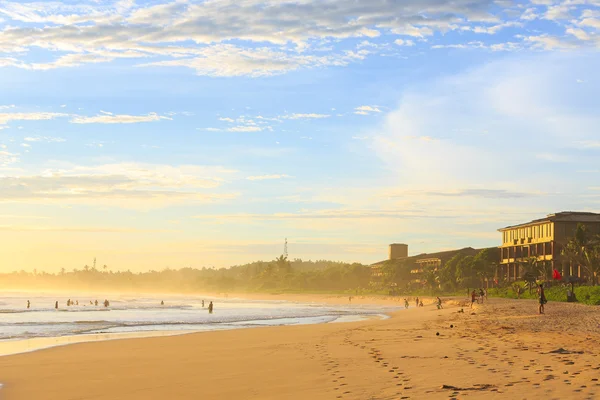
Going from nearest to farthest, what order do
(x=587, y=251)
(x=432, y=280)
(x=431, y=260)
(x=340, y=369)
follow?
(x=340, y=369) < (x=587, y=251) < (x=432, y=280) < (x=431, y=260)

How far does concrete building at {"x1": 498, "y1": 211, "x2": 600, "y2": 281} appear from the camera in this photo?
108 m

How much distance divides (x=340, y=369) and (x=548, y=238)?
10100 cm

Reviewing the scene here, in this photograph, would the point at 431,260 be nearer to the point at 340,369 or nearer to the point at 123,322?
the point at 123,322

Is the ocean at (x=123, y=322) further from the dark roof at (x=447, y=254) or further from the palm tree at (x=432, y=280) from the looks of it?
the dark roof at (x=447, y=254)

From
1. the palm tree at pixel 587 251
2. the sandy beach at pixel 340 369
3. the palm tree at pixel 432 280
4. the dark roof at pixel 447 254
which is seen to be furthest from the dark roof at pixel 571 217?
the sandy beach at pixel 340 369

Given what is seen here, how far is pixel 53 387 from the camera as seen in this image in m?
19.6

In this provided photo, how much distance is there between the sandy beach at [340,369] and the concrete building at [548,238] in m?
81.2

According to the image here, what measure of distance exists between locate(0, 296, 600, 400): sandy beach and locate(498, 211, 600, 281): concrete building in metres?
81.2

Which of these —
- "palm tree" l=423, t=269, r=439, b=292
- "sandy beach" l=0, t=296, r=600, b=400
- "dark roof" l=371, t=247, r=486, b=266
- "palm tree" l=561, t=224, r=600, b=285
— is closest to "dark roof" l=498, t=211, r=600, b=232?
"palm tree" l=561, t=224, r=600, b=285

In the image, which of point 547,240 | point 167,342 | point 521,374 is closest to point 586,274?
point 547,240

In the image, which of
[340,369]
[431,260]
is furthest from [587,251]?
[340,369]

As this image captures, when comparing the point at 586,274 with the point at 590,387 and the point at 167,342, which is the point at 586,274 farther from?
the point at 590,387

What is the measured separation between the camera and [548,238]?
11138 cm

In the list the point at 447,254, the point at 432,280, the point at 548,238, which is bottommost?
the point at 432,280
